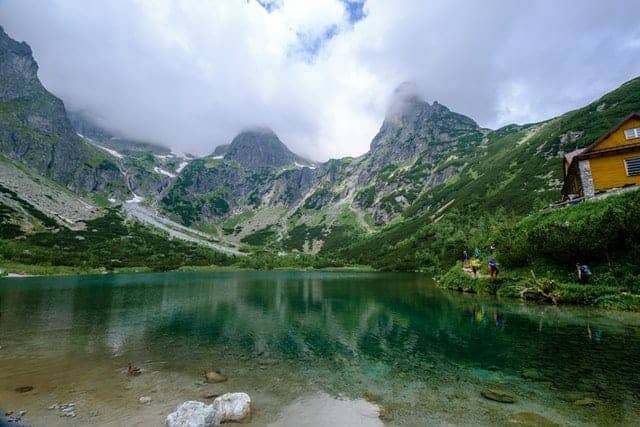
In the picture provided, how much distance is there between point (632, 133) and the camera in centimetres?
4284

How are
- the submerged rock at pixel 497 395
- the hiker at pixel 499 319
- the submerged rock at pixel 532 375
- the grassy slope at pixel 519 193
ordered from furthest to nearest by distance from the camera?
the grassy slope at pixel 519 193
the hiker at pixel 499 319
the submerged rock at pixel 532 375
the submerged rock at pixel 497 395

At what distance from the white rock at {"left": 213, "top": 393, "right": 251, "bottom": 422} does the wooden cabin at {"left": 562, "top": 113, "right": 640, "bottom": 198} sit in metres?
49.2

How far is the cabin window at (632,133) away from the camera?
42594 millimetres

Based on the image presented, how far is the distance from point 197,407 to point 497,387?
13478mm

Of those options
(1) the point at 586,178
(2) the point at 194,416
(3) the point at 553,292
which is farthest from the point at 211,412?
(1) the point at 586,178

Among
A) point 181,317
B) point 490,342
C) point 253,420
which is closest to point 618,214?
point 490,342

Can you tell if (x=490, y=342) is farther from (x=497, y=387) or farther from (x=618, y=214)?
(x=618, y=214)

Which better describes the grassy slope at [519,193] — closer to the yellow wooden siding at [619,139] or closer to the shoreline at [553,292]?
the shoreline at [553,292]

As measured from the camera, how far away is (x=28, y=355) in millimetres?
22734

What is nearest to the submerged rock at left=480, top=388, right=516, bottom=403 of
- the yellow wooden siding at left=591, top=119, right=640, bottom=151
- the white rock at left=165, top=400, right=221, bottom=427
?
the white rock at left=165, top=400, right=221, bottom=427

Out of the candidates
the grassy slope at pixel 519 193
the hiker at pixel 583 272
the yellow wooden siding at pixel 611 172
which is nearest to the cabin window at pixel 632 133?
the yellow wooden siding at pixel 611 172

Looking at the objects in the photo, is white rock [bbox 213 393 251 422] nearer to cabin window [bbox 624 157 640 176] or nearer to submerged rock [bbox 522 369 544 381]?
submerged rock [bbox 522 369 544 381]

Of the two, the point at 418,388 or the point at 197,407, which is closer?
the point at 197,407

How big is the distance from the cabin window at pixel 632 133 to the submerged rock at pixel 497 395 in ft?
149
